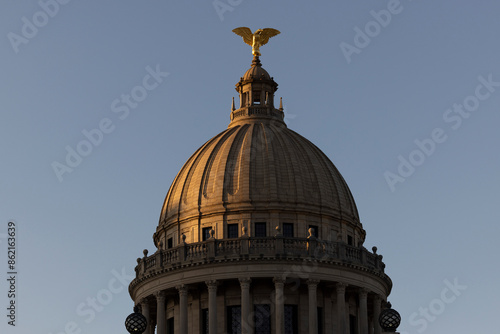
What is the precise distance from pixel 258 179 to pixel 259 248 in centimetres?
665

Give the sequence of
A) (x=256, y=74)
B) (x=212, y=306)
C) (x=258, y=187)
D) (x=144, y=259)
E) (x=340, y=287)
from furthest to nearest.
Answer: (x=256, y=74) < (x=144, y=259) < (x=258, y=187) < (x=340, y=287) < (x=212, y=306)

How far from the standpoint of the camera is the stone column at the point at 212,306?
7400 cm

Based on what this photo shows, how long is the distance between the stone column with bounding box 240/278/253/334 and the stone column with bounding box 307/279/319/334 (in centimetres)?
395

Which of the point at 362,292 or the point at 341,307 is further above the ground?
the point at 362,292

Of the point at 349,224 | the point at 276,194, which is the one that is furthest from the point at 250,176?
the point at 349,224

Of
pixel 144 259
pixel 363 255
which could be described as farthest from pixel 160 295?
pixel 363 255

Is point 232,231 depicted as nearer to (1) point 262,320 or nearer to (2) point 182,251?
(2) point 182,251

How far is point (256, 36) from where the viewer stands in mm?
89188

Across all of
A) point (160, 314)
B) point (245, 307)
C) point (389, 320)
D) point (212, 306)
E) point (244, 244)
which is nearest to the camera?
point (389, 320)

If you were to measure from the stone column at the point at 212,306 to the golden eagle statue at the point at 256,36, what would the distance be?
21.9 metres

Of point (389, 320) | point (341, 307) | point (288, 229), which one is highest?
point (288, 229)

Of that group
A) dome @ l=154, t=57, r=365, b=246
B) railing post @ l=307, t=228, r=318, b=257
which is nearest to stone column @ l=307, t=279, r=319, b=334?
railing post @ l=307, t=228, r=318, b=257

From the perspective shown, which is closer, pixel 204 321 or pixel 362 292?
pixel 204 321

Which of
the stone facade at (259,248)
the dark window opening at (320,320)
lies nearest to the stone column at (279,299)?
the stone facade at (259,248)
